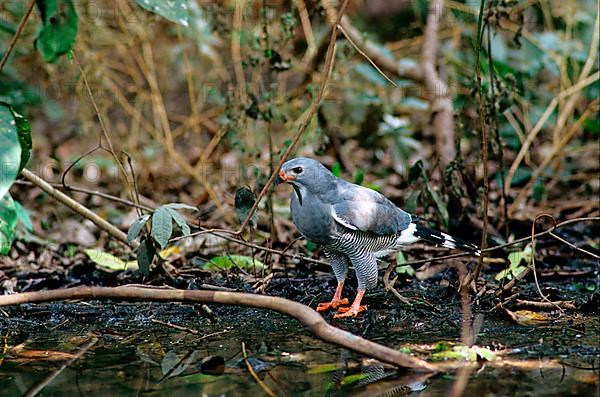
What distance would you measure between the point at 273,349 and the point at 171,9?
56.9 inches

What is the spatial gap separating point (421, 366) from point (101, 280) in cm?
256

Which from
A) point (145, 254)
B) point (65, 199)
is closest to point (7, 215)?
point (65, 199)

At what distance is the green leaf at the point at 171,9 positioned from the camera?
10.9 ft

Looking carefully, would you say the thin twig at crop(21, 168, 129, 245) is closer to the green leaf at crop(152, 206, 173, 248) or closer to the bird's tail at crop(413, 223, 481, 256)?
the green leaf at crop(152, 206, 173, 248)

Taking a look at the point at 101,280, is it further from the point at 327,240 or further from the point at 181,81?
the point at 181,81

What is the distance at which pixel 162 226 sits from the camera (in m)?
3.96

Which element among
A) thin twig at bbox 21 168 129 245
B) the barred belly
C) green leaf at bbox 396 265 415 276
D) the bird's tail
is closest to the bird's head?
the barred belly

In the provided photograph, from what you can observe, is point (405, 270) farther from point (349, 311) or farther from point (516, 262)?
point (349, 311)

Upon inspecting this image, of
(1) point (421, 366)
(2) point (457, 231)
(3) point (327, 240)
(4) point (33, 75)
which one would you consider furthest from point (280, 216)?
(4) point (33, 75)

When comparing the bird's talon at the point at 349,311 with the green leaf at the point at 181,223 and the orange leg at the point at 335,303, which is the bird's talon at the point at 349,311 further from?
the green leaf at the point at 181,223

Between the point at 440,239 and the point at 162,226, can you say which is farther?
the point at 440,239

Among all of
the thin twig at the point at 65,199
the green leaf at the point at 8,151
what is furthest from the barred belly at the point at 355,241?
the green leaf at the point at 8,151

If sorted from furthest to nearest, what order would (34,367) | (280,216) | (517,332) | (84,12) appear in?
1. (84,12)
2. (280,216)
3. (517,332)
4. (34,367)

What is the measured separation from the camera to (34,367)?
10.7 ft
